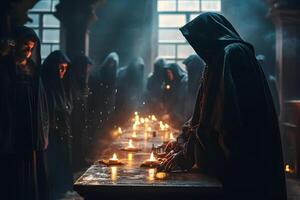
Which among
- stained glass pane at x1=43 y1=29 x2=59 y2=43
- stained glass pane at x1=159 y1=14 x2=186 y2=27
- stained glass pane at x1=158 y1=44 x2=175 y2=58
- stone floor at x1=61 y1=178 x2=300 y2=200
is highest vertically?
stained glass pane at x1=159 y1=14 x2=186 y2=27

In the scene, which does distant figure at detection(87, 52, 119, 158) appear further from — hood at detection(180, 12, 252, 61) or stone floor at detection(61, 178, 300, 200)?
hood at detection(180, 12, 252, 61)

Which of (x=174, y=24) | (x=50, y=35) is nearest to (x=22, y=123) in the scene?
(x=50, y=35)

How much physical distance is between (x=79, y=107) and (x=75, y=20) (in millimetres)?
2475

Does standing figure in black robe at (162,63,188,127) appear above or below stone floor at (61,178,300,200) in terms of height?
above

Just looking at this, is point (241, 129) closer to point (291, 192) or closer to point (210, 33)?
point (210, 33)

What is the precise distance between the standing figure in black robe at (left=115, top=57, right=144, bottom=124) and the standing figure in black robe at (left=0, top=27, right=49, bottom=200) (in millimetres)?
8371

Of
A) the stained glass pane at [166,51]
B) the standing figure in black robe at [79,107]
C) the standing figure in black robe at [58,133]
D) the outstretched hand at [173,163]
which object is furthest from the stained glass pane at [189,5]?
the outstretched hand at [173,163]

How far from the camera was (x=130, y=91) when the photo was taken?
14.5 m

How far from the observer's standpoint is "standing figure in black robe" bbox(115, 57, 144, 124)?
14469 mm

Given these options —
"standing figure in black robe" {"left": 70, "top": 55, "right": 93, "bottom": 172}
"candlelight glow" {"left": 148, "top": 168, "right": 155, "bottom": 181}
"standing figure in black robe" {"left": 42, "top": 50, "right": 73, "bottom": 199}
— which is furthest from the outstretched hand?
"standing figure in black robe" {"left": 70, "top": 55, "right": 93, "bottom": 172}

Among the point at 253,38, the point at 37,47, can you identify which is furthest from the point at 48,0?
the point at 37,47

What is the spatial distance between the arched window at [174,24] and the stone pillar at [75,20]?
4326 millimetres

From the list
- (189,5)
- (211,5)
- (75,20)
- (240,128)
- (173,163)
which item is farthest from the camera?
(189,5)

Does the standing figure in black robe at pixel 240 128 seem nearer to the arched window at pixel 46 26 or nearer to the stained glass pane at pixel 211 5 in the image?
the arched window at pixel 46 26
